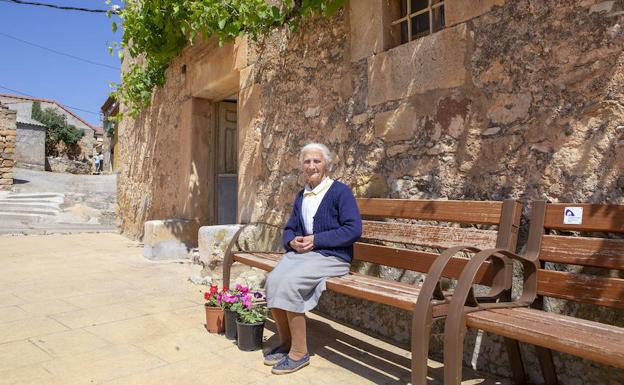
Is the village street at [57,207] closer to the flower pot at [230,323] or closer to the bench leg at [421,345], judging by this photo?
the flower pot at [230,323]

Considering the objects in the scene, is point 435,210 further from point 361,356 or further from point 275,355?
point 275,355

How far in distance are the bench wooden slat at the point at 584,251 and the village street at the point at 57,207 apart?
8.93 metres

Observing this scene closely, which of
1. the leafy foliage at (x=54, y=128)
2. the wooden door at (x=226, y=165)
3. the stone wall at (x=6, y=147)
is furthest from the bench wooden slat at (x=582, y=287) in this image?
the leafy foliage at (x=54, y=128)

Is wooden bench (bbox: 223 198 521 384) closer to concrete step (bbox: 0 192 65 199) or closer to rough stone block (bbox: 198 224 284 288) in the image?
rough stone block (bbox: 198 224 284 288)

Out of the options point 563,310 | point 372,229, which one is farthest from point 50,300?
point 563,310

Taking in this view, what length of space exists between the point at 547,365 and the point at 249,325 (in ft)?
4.65

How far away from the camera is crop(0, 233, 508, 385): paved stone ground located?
2.19 meters

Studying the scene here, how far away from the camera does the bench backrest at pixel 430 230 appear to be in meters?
2.14

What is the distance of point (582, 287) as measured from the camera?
1.81 metres

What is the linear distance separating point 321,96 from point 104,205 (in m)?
10.1

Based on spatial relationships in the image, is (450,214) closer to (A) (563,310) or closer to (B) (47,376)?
(A) (563,310)

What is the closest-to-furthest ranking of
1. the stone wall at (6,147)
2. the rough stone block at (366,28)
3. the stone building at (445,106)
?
the stone building at (445,106) → the rough stone block at (366,28) → the stone wall at (6,147)

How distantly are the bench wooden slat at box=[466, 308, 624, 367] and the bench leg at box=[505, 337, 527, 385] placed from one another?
1.02 feet

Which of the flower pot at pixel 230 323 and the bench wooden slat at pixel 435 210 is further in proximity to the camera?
the flower pot at pixel 230 323
